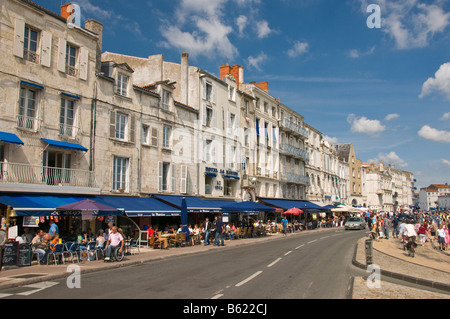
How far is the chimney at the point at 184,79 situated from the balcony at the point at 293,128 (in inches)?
674

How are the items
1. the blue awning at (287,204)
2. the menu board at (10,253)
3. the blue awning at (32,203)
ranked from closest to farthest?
1. the menu board at (10,253)
2. the blue awning at (32,203)
3. the blue awning at (287,204)

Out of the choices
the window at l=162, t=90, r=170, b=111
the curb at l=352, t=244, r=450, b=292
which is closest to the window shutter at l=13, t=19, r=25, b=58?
the window at l=162, t=90, r=170, b=111

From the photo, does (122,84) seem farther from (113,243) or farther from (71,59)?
(113,243)

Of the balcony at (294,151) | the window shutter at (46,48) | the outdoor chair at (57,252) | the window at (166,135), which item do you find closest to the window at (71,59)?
the window shutter at (46,48)

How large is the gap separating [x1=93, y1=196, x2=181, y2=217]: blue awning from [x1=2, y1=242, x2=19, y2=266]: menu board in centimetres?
583

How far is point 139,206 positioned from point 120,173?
2899mm

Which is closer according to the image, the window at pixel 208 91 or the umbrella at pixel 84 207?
the umbrella at pixel 84 207

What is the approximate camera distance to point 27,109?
56.5 feet

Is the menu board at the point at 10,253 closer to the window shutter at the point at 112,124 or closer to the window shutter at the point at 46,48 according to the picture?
the window shutter at the point at 46,48

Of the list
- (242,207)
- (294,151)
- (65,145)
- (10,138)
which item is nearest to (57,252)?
(10,138)

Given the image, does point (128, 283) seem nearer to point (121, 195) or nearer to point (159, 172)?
point (121, 195)

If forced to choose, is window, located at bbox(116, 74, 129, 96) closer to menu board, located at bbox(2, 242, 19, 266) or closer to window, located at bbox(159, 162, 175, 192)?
window, located at bbox(159, 162, 175, 192)

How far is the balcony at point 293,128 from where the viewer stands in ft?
146

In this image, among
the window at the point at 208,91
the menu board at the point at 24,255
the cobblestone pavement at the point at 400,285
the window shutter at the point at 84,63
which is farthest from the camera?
the window at the point at 208,91
